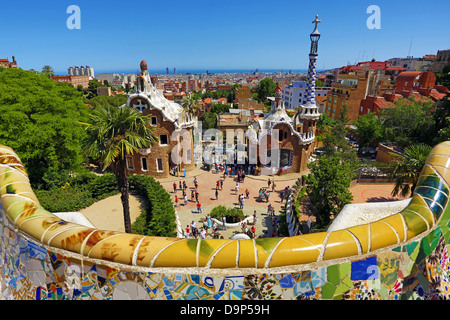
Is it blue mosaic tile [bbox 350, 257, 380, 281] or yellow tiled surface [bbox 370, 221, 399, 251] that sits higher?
yellow tiled surface [bbox 370, 221, 399, 251]

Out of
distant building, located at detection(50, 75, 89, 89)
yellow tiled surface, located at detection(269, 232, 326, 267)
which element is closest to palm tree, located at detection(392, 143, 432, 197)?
yellow tiled surface, located at detection(269, 232, 326, 267)

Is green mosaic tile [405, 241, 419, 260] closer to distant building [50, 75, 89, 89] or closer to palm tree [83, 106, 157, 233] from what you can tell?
palm tree [83, 106, 157, 233]

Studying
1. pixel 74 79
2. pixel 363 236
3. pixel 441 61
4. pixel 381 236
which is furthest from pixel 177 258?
pixel 74 79

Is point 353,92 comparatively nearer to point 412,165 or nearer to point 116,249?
point 412,165

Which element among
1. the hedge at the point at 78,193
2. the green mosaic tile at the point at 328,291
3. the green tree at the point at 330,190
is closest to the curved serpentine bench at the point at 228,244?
the green mosaic tile at the point at 328,291

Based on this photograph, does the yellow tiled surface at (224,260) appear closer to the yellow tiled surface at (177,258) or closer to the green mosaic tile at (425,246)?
the yellow tiled surface at (177,258)
